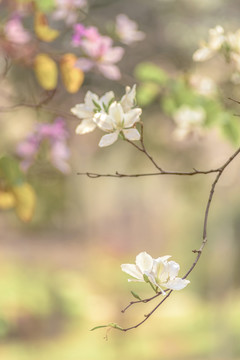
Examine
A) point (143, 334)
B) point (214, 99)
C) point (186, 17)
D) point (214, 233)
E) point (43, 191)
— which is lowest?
point (143, 334)

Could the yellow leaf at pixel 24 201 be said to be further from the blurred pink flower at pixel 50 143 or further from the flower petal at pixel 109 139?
the flower petal at pixel 109 139

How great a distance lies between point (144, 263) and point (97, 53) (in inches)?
30.6

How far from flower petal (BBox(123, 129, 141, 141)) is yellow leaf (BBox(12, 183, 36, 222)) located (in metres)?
0.59

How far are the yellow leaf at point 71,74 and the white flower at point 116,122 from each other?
0.59 m

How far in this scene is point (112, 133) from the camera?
888mm

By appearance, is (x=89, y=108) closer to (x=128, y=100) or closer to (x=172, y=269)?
(x=128, y=100)

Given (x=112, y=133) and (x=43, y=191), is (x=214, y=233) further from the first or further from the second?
(x=112, y=133)

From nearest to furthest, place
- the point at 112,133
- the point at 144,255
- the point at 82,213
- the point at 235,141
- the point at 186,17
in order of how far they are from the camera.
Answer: the point at 144,255 < the point at 112,133 < the point at 235,141 < the point at 186,17 < the point at 82,213

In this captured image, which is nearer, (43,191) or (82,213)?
(43,191)

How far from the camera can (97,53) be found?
1443 millimetres

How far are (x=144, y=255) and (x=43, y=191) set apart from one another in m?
3.23

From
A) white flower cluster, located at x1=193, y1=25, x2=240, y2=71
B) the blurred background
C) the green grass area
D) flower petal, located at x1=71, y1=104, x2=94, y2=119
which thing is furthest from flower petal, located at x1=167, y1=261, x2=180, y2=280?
the green grass area

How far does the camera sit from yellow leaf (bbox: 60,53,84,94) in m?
1.47

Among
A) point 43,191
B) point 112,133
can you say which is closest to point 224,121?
point 112,133
